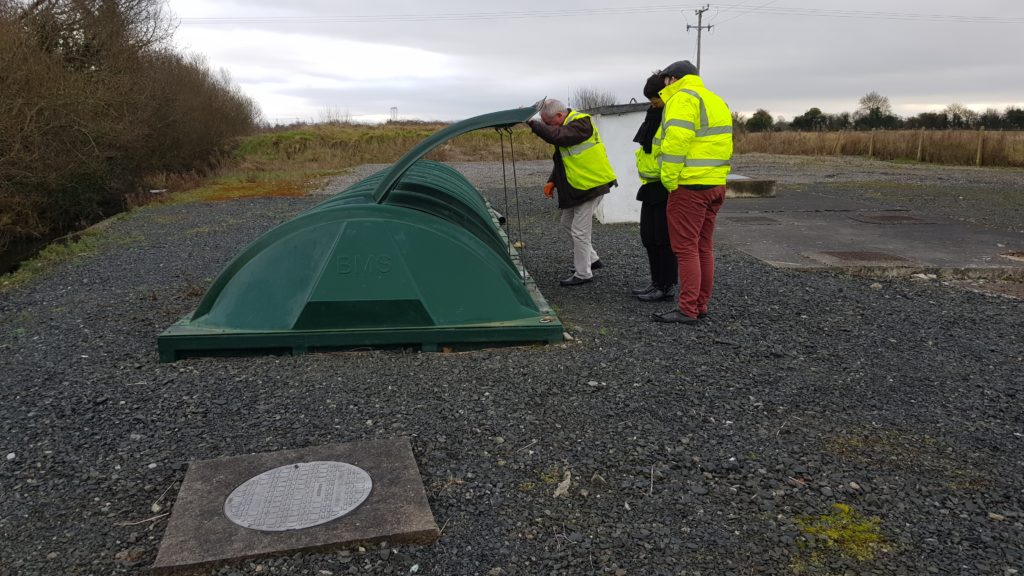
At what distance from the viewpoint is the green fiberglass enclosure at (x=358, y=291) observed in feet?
15.8

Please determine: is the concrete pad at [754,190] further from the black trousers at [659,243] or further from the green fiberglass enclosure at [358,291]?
the green fiberglass enclosure at [358,291]

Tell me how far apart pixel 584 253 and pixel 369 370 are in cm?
299

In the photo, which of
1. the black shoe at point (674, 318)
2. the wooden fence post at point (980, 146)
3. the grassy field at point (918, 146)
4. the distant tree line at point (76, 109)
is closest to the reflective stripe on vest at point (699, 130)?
the black shoe at point (674, 318)

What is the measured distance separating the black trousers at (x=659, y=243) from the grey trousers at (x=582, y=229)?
622mm

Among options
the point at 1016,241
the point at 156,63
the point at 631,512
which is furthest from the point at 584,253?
the point at 156,63

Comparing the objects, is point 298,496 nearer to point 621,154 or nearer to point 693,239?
point 693,239

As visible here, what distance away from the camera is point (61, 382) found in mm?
4641

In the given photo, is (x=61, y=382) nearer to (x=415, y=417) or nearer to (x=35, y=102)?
(x=415, y=417)

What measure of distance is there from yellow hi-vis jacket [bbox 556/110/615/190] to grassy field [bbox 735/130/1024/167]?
2253 centimetres

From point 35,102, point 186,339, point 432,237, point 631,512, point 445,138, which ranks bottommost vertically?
point 631,512

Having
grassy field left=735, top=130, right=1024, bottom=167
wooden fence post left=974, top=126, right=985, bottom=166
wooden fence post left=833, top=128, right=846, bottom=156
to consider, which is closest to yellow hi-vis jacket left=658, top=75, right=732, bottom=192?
grassy field left=735, top=130, right=1024, bottom=167

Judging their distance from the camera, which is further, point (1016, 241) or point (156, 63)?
point (156, 63)

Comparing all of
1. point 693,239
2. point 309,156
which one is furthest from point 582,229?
point 309,156

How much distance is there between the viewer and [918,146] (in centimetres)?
2612
